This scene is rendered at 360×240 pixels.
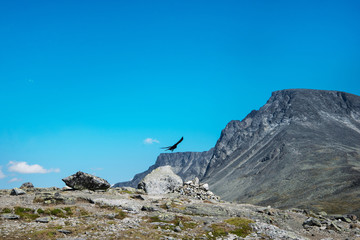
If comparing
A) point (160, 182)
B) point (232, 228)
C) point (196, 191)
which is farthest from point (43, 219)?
point (196, 191)

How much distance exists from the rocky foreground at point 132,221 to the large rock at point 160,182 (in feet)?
30.0

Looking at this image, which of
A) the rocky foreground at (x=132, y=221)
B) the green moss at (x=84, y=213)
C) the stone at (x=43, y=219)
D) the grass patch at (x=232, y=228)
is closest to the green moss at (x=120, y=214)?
the rocky foreground at (x=132, y=221)

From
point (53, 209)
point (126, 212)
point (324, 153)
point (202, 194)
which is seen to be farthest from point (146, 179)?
point (324, 153)

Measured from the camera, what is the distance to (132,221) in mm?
22672

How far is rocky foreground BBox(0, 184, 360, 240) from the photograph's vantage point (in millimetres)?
18859

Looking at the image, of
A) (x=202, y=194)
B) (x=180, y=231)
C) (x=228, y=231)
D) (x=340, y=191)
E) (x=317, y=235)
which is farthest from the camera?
(x=340, y=191)

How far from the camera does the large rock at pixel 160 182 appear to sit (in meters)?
42.8

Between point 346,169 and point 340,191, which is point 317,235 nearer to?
point 340,191

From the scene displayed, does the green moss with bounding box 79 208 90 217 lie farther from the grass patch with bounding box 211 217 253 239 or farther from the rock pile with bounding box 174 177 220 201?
the rock pile with bounding box 174 177 220 201

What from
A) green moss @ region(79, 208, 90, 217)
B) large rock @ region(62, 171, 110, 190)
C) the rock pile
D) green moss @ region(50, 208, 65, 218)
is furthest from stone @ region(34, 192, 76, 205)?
the rock pile

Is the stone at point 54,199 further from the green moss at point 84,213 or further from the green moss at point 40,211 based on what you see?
the green moss at point 40,211

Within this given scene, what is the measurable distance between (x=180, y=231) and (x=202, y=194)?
71.2 ft

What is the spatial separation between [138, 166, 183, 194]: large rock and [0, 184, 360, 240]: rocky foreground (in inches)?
360

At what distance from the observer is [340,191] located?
12606 cm
